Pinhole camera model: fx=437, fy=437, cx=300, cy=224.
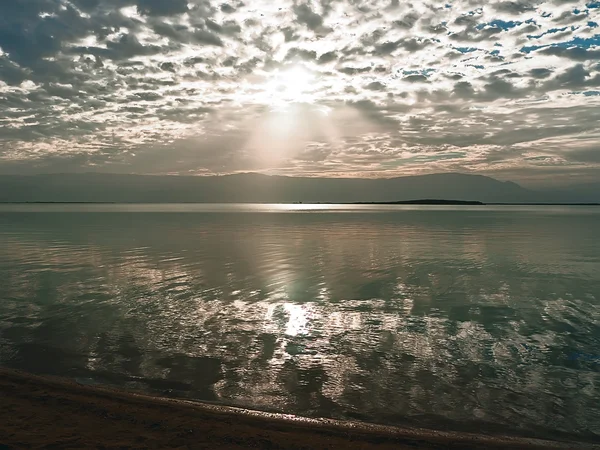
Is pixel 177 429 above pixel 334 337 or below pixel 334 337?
above

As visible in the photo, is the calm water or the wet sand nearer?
the wet sand

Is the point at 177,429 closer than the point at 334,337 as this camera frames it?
Yes

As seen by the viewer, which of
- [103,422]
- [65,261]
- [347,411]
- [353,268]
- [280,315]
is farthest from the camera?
[65,261]

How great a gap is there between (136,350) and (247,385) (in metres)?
4.83

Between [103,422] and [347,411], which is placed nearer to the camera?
[103,422]

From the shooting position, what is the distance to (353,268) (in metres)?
32.4

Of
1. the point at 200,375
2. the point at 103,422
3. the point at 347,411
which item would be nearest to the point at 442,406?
the point at 347,411

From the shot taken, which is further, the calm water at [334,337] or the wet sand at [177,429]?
the calm water at [334,337]

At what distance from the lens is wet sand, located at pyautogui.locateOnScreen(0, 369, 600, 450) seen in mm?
8367

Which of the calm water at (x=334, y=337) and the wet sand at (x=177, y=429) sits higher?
the wet sand at (x=177, y=429)

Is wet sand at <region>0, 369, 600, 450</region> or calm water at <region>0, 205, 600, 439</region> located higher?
wet sand at <region>0, 369, 600, 450</region>

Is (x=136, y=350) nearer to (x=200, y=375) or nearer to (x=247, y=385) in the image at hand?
(x=200, y=375)

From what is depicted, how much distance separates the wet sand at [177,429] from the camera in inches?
329

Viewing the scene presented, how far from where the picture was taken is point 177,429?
8.88 metres
